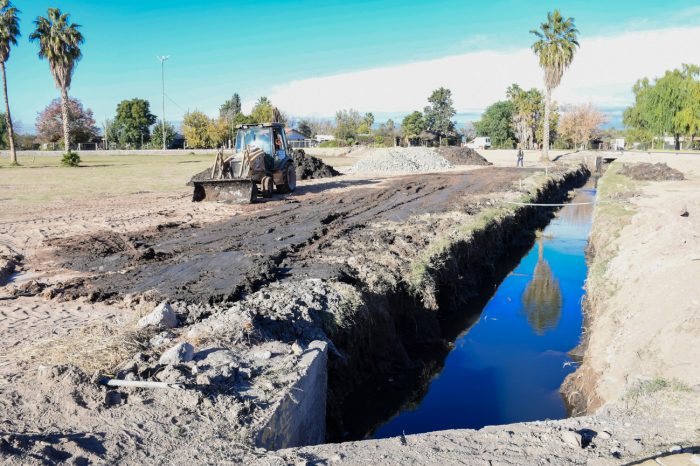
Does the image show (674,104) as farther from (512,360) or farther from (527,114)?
(512,360)

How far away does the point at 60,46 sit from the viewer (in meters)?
44.1

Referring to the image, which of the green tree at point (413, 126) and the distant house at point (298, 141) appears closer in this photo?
the green tree at point (413, 126)

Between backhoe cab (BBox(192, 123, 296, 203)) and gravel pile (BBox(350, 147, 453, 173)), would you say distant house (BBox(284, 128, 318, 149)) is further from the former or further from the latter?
backhoe cab (BBox(192, 123, 296, 203))

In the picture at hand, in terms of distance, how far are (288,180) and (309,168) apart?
9.51 metres

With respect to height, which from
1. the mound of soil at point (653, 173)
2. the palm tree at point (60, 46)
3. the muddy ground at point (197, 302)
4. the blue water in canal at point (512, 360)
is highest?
the palm tree at point (60, 46)

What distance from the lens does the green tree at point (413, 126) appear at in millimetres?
80812

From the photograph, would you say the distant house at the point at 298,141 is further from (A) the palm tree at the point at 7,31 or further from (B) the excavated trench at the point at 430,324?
(B) the excavated trench at the point at 430,324

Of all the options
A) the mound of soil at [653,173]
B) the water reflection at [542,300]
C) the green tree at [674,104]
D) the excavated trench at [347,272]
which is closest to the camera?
the excavated trench at [347,272]

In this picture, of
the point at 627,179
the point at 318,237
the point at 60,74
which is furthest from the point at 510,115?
the point at 318,237

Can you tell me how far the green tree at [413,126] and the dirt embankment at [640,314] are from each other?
66139 millimetres

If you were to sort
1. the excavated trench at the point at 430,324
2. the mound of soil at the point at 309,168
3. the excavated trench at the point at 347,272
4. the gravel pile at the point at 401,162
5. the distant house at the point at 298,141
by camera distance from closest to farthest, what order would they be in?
the excavated trench at the point at 430,324 < the excavated trench at the point at 347,272 < the mound of soil at the point at 309,168 < the gravel pile at the point at 401,162 < the distant house at the point at 298,141

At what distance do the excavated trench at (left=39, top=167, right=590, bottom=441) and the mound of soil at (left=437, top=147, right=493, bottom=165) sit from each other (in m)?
27.8

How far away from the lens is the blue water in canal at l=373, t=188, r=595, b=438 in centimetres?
798

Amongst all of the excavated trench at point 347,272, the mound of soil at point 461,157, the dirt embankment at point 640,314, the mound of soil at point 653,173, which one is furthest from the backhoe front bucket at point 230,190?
the mound of soil at point 461,157
